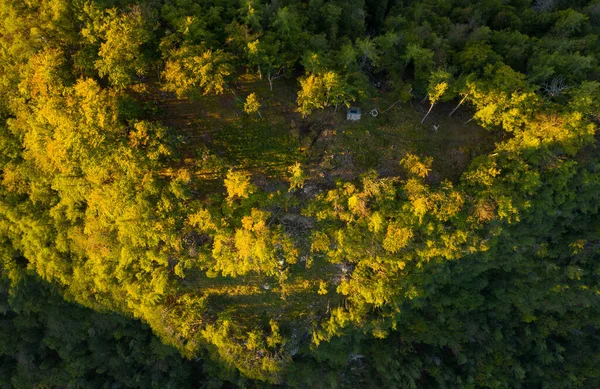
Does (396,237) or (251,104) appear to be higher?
(251,104)

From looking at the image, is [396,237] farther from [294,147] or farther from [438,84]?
[438,84]

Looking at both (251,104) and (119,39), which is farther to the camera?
(251,104)

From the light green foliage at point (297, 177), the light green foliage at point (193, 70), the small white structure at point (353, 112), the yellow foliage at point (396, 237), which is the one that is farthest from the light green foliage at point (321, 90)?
the yellow foliage at point (396, 237)

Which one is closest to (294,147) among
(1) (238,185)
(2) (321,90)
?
(2) (321,90)

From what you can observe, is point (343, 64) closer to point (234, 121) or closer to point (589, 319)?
point (234, 121)

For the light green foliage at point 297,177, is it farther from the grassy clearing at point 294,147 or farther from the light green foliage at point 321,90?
the light green foliage at point 321,90

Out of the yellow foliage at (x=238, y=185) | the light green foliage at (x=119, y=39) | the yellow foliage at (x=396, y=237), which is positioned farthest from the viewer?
the yellow foliage at (x=396, y=237)

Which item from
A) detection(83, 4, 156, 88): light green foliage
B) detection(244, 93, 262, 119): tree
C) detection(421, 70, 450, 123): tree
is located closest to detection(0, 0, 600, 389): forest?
detection(83, 4, 156, 88): light green foliage

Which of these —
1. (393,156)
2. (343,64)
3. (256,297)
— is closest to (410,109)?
(393,156)
